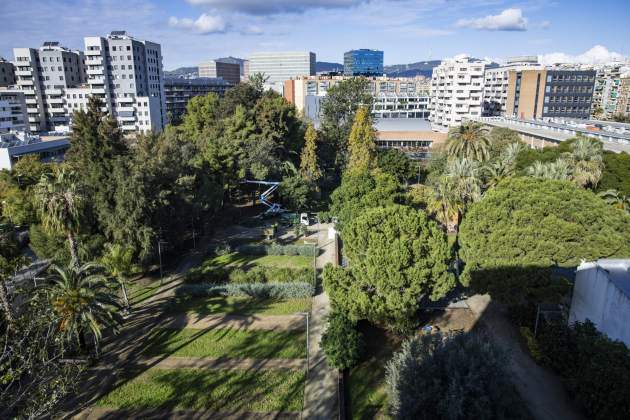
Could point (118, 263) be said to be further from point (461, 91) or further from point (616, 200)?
point (461, 91)

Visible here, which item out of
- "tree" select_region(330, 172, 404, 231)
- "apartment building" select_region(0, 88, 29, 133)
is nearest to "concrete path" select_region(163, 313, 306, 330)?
"tree" select_region(330, 172, 404, 231)

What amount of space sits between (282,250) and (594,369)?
22731 millimetres

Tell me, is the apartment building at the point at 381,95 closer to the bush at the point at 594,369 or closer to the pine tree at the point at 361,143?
the pine tree at the point at 361,143

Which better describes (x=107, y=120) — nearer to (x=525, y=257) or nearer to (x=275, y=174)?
(x=275, y=174)

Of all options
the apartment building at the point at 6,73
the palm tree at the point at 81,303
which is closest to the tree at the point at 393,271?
the palm tree at the point at 81,303

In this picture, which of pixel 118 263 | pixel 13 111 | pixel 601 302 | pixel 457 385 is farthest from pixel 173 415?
pixel 13 111

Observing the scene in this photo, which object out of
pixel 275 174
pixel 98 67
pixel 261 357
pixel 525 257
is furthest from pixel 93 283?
pixel 98 67

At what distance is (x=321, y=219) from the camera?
4309 centimetres

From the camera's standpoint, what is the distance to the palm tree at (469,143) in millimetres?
37844

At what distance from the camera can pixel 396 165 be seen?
5162 centimetres

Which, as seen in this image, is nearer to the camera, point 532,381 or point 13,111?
point 532,381

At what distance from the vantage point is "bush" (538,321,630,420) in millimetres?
14461

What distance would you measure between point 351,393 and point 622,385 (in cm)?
977

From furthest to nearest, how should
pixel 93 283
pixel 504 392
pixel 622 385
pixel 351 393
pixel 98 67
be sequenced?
pixel 98 67 < pixel 93 283 < pixel 351 393 < pixel 622 385 < pixel 504 392
